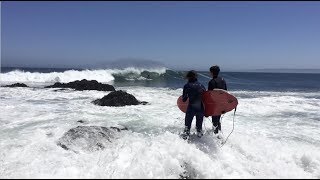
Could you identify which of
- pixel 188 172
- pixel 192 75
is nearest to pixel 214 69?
pixel 192 75

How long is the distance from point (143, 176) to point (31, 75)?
1482 inches

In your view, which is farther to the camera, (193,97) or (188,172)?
(193,97)

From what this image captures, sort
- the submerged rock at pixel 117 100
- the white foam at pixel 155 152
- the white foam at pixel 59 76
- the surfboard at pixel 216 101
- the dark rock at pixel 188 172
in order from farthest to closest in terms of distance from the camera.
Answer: the white foam at pixel 59 76
the submerged rock at pixel 117 100
the surfboard at pixel 216 101
the white foam at pixel 155 152
the dark rock at pixel 188 172

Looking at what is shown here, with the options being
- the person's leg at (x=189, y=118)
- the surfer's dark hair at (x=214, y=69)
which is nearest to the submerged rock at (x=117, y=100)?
the person's leg at (x=189, y=118)

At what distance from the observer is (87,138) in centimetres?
877

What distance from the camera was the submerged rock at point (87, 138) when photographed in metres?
8.38

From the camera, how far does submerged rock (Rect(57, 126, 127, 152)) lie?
8.38 meters

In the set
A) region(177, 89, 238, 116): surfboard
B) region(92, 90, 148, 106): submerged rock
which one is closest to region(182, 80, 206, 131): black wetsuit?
region(177, 89, 238, 116): surfboard

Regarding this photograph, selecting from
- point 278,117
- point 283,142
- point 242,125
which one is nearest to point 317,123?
point 278,117

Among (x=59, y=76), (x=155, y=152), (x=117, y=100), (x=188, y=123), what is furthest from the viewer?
(x=59, y=76)

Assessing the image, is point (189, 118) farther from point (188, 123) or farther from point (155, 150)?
point (155, 150)

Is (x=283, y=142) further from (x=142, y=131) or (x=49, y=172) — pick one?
(x=49, y=172)

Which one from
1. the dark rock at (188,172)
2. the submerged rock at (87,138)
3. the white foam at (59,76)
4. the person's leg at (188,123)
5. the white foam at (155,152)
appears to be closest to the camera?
the dark rock at (188,172)

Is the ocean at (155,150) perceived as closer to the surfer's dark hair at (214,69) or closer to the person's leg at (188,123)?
the person's leg at (188,123)
